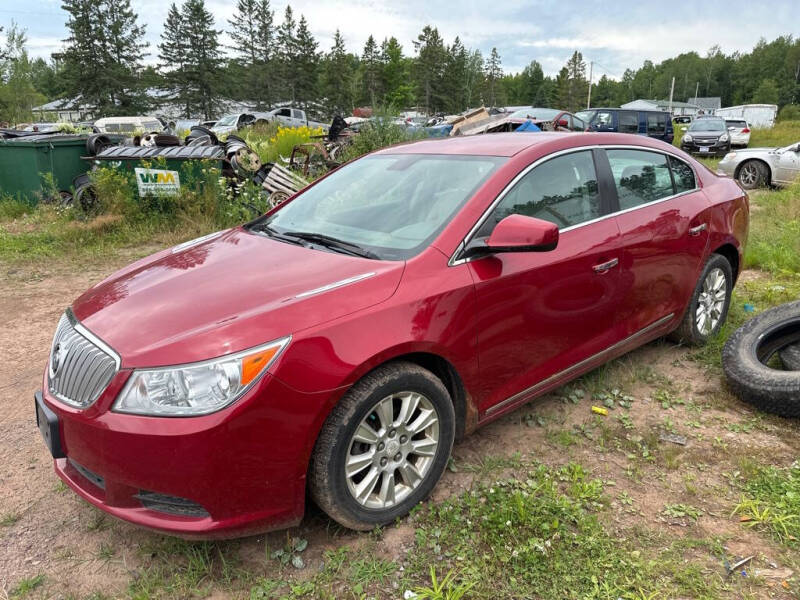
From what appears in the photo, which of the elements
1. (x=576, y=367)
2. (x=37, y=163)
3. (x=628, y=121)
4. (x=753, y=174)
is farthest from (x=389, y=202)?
(x=628, y=121)

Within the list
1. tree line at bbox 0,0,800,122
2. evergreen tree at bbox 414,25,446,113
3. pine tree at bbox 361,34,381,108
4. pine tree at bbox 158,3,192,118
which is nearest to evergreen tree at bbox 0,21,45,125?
tree line at bbox 0,0,800,122

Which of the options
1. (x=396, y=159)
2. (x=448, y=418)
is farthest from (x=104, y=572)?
(x=396, y=159)

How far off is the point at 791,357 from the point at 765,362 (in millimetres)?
184

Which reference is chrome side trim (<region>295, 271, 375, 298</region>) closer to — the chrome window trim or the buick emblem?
the chrome window trim

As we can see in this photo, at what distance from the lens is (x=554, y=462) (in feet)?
9.60

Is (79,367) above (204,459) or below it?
above

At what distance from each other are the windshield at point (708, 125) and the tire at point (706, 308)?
1970 cm

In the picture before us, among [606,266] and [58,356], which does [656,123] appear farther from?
[58,356]

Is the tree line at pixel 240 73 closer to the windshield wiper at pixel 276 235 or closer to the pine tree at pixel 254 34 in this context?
the pine tree at pixel 254 34

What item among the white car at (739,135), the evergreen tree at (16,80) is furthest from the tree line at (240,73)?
the white car at (739,135)

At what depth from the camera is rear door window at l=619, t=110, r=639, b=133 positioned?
66.2 ft

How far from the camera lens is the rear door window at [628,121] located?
20172mm

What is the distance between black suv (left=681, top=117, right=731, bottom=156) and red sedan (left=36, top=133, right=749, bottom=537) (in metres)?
19.8

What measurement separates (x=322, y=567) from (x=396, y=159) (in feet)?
7.18
